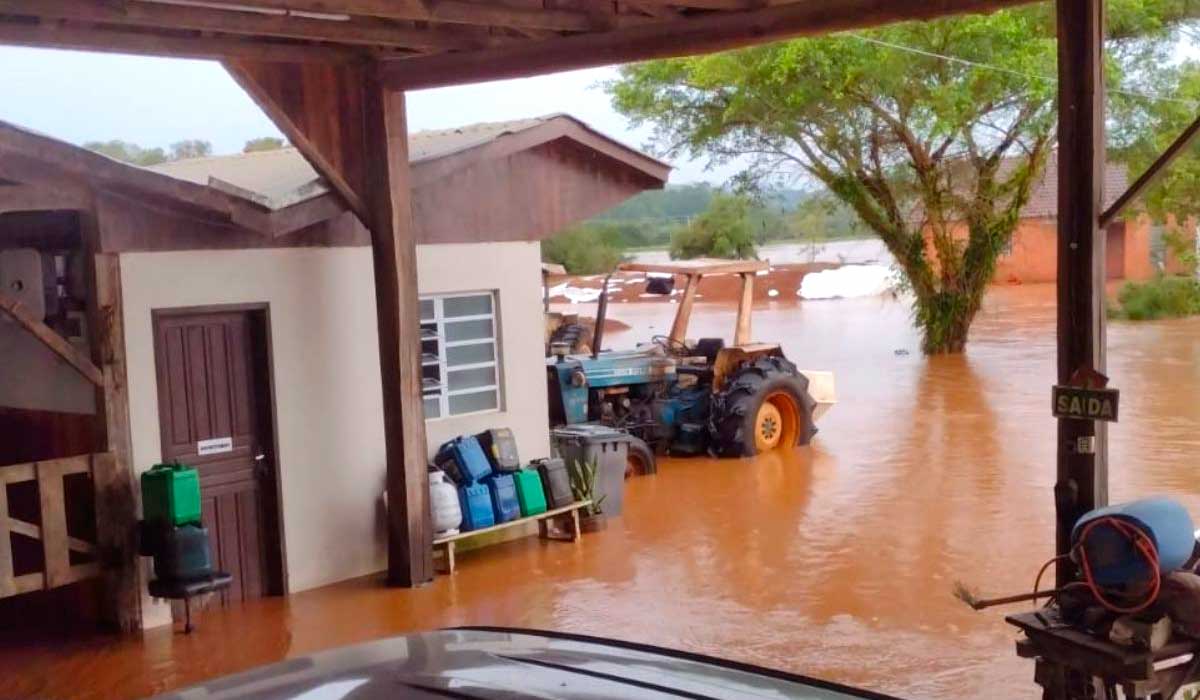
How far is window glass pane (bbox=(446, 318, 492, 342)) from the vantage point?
34.4ft

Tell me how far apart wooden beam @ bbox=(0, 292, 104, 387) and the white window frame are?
8.28 feet

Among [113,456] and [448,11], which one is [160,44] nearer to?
[448,11]

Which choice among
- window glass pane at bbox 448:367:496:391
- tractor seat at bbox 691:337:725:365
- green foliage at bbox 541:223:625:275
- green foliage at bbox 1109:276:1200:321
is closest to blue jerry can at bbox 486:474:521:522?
window glass pane at bbox 448:367:496:391

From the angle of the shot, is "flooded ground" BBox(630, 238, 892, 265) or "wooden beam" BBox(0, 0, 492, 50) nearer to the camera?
"wooden beam" BBox(0, 0, 492, 50)

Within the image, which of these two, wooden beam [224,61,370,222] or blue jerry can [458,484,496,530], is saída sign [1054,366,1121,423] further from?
wooden beam [224,61,370,222]

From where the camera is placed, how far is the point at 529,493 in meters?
10.3

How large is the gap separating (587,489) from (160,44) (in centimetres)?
501

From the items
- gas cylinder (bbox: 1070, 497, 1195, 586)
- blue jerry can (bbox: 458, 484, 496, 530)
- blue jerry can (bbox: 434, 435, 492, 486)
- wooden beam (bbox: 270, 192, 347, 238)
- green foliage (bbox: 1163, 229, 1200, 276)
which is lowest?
blue jerry can (bbox: 458, 484, 496, 530)

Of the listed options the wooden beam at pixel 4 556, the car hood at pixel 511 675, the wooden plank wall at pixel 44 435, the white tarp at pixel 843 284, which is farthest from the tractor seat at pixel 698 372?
the white tarp at pixel 843 284

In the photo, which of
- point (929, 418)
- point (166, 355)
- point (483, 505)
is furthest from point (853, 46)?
point (166, 355)

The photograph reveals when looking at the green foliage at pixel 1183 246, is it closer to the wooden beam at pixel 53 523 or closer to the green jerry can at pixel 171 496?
the green jerry can at pixel 171 496

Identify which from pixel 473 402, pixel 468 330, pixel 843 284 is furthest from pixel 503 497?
pixel 843 284

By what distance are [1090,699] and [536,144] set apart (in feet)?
22.3

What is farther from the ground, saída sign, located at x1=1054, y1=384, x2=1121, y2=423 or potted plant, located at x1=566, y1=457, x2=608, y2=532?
saída sign, located at x1=1054, y1=384, x2=1121, y2=423
